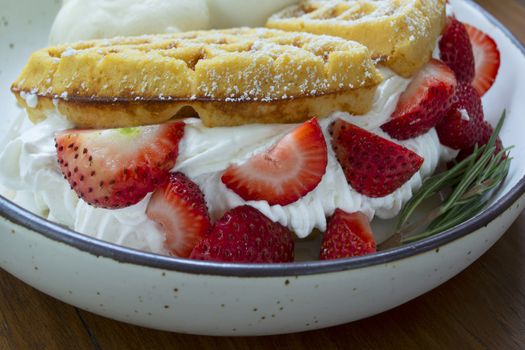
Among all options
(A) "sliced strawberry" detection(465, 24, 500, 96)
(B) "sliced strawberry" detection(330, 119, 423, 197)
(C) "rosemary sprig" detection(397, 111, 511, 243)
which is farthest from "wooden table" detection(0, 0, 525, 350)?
(A) "sliced strawberry" detection(465, 24, 500, 96)

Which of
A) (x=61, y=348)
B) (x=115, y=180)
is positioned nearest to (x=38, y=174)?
(x=115, y=180)

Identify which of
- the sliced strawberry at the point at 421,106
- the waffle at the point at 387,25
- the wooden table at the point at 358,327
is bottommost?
the wooden table at the point at 358,327

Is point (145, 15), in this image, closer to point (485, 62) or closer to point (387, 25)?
point (387, 25)

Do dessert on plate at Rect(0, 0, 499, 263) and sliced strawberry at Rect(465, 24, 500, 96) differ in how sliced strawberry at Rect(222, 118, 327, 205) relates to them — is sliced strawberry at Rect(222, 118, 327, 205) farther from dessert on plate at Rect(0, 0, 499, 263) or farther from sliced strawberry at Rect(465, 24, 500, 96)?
sliced strawberry at Rect(465, 24, 500, 96)

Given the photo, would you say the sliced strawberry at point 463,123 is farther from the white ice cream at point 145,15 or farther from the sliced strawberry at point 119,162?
the sliced strawberry at point 119,162

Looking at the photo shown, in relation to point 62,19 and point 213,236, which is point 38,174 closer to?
point 213,236

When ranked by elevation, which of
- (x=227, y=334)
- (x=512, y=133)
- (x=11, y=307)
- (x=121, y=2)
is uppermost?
(x=121, y=2)

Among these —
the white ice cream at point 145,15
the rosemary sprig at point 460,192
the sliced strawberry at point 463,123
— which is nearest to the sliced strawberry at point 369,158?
the rosemary sprig at point 460,192
